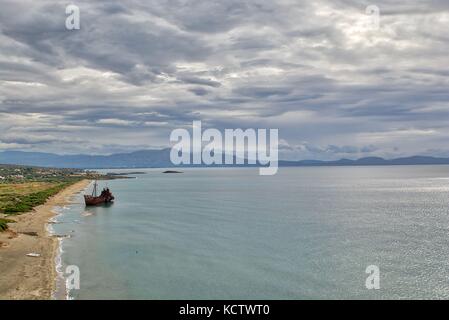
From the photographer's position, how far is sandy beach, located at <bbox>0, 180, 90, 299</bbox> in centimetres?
3922

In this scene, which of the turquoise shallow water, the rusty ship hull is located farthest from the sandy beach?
the rusty ship hull

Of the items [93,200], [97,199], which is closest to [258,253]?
[93,200]

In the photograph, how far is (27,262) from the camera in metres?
49.7

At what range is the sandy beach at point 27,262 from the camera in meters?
39.2

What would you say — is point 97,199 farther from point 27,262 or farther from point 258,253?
point 258,253

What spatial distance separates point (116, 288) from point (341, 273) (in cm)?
2516

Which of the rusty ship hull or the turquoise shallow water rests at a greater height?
the rusty ship hull

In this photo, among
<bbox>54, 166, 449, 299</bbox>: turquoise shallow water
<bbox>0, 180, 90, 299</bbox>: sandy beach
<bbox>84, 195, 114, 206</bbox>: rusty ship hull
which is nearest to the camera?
<bbox>0, 180, 90, 299</bbox>: sandy beach

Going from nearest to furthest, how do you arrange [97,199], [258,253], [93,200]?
[258,253] → [93,200] → [97,199]

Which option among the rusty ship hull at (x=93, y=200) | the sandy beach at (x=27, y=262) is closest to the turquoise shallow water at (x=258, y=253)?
the sandy beach at (x=27, y=262)

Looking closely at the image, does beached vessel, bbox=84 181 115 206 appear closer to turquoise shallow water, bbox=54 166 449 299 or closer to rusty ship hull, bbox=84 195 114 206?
rusty ship hull, bbox=84 195 114 206
